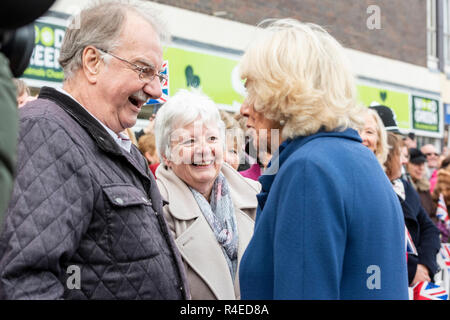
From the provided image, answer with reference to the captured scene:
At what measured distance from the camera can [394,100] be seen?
49.6ft

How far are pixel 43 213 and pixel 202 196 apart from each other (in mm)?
1415

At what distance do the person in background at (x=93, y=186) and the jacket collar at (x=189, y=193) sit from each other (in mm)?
552

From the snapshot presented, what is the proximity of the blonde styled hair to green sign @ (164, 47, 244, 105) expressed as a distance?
24.5 ft

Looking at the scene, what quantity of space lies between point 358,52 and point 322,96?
13.0 m

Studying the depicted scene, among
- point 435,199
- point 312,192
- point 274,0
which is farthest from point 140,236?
point 274,0

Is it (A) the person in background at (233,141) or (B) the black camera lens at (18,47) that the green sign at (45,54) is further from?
(B) the black camera lens at (18,47)

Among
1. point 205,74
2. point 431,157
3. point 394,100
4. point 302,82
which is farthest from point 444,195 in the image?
point 394,100

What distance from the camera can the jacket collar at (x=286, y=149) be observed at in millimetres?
2180

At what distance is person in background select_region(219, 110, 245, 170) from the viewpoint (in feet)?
15.0

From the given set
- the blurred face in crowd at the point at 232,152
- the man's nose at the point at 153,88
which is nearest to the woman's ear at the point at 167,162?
the man's nose at the point at 153,88

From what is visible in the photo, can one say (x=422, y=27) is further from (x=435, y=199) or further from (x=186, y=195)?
(x=186, y=195)

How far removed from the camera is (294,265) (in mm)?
1996

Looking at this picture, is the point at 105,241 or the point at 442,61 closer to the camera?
the point at 105,241

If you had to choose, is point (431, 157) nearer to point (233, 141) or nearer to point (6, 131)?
point (233, 141)
